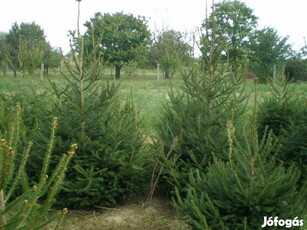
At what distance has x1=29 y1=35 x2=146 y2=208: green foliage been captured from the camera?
15.1ft

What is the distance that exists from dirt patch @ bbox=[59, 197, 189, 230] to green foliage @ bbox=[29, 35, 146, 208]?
0.13 m

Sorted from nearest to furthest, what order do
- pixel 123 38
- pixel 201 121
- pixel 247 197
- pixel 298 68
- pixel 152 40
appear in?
pixel 247 197
pixel 201 121
pixel 298 68
pixel 123 38
pixel 152 40

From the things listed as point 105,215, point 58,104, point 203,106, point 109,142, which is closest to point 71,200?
point 105,215

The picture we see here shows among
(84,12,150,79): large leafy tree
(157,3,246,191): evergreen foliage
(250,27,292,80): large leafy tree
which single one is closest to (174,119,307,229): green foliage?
(157,3,246,191): evergreen foliage

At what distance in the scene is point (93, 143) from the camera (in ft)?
15.4

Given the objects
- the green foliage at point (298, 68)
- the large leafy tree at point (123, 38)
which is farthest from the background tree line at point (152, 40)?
the green foliage at point (298, 68)

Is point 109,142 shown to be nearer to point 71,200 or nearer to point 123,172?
point 123,172

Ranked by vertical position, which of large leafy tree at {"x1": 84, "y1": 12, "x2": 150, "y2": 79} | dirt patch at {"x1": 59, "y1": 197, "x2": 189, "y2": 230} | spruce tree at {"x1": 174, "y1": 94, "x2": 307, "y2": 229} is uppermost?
large leafy tree at {"x1": 84, "y1": 12, "x2": 150, "y2": 79}

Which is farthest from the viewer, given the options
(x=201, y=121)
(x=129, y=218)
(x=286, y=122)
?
(x=286, y=122)

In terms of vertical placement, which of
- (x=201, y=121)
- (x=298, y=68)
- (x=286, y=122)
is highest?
(x=298, y=68)

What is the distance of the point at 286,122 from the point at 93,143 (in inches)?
113

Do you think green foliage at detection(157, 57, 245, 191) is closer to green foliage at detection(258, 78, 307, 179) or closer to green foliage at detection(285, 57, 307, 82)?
green foliage at detection(258, 78, 307, 179)

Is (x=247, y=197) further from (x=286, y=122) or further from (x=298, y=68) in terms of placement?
(x=298, y=68)

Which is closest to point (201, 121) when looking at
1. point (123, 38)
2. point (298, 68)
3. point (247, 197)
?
point (247, 197)
